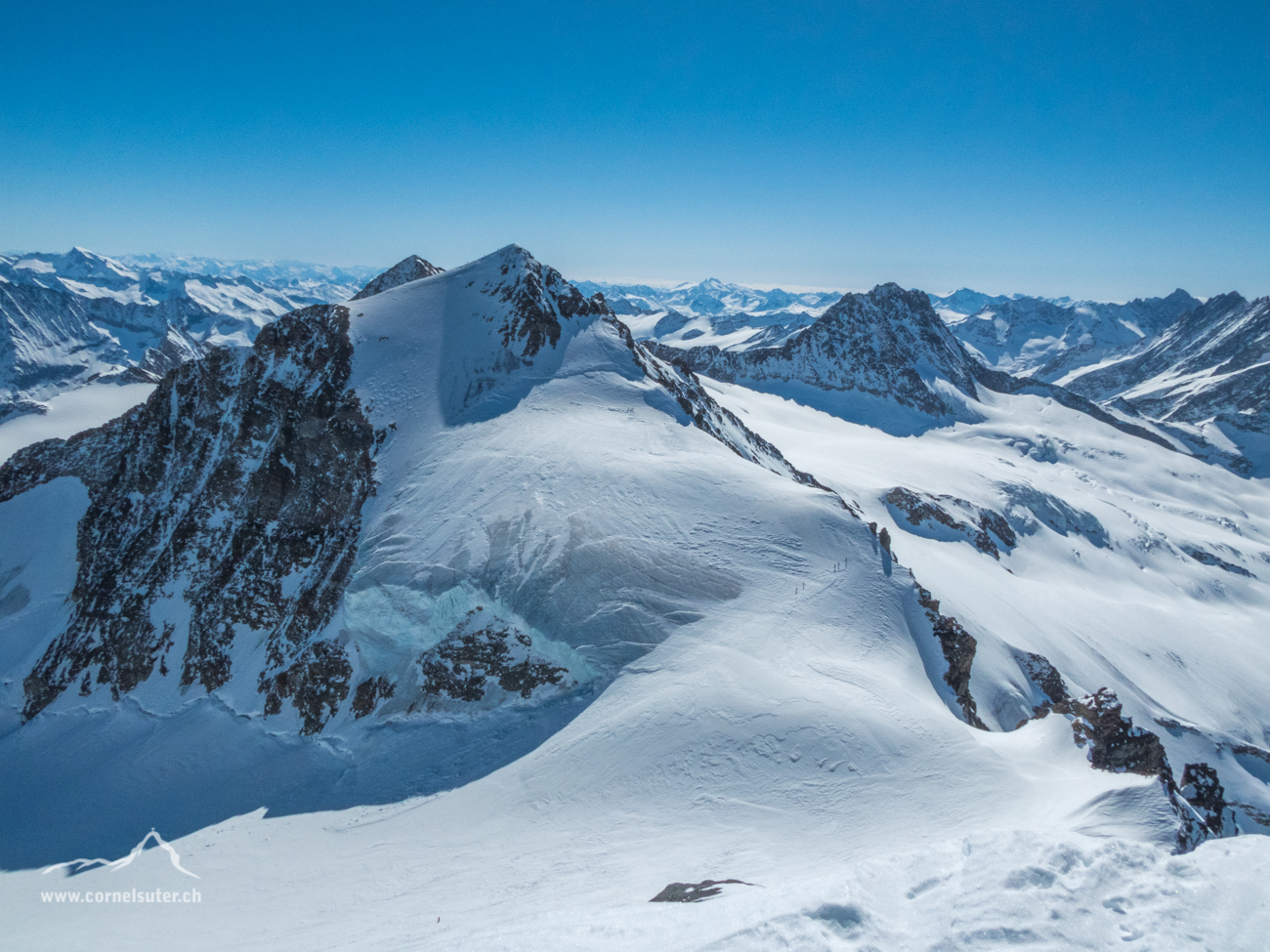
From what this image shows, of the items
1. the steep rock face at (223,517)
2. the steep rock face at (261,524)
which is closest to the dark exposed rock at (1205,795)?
the steep rock face at (261,524)

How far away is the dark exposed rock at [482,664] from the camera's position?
2408 cm

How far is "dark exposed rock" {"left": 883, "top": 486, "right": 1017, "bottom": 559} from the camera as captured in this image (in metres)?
68.7

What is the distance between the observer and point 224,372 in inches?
1535

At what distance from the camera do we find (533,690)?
23.8 m

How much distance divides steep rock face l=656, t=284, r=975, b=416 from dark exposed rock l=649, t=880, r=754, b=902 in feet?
473

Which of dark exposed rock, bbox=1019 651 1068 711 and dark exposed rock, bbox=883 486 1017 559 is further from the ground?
dark exposed rock, bbox=883 486 1017 559

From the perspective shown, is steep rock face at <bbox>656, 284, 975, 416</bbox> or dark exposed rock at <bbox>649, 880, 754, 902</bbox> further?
steep rock face at <bbox>656, 284, 975, 416</bbox>

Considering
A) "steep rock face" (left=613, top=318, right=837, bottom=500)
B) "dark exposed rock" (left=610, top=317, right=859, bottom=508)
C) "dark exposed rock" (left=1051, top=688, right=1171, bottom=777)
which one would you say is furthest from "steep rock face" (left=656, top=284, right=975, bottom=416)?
"dark exposed rock" (left=1051, top=688, right=1171, bottom=777)

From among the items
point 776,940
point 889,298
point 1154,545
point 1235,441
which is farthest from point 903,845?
point 1235,441

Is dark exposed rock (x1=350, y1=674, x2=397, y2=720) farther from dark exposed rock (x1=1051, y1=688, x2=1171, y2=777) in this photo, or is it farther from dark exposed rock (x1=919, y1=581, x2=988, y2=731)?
dark exposed rock (x1=1051, y1=688, x2=1171, y2=777)

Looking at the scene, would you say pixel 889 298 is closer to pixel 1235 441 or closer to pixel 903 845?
pixel 1235 441

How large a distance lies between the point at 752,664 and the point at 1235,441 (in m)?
215

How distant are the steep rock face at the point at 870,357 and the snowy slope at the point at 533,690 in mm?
103370

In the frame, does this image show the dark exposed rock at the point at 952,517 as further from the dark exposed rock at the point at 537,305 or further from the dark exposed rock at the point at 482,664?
the dark exposed rock at the point at 482,664
